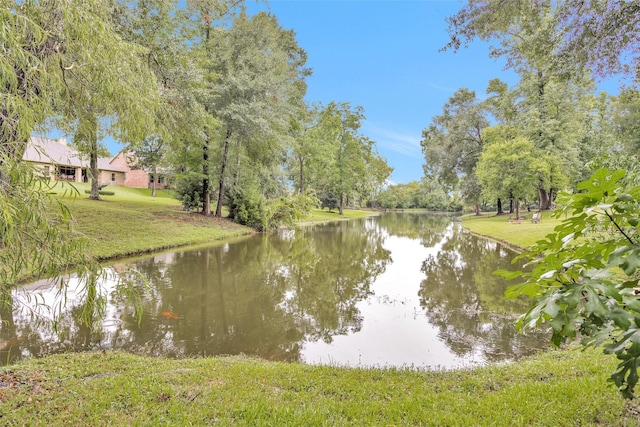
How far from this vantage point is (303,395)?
3.16m

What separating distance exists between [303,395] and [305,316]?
363 cm

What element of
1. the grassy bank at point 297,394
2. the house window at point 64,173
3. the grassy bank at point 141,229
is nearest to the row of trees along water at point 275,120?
the house window at point 64,173

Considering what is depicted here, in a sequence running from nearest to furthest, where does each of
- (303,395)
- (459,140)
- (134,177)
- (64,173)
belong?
(64,173) → (303,395) → (459,140) → (134,177)

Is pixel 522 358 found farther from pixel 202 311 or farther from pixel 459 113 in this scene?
pixel 459 113

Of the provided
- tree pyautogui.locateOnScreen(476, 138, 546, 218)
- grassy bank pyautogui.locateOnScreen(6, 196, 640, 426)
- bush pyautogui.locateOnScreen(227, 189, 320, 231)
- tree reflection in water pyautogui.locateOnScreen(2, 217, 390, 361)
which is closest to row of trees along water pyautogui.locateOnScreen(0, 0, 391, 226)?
bush pyautogui.locateOnScreen(227, 189, 320, 231)

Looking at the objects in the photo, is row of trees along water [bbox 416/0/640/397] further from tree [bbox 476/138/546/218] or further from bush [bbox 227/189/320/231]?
bush [bbox 227/189/320/231]

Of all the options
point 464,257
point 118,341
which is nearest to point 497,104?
point 464,257

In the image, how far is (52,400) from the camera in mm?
3004

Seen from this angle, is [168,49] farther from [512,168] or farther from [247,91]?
[512,168]

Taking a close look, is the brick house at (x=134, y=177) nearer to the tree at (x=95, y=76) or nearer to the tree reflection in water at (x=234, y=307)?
the tree reflection in water at (x=234, y=307)

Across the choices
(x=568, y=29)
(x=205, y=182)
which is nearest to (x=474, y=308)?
(x=568, y=29)

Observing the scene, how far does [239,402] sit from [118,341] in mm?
3469

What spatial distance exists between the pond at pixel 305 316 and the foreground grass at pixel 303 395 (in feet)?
2.46

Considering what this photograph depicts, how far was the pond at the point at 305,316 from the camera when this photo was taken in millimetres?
5086
